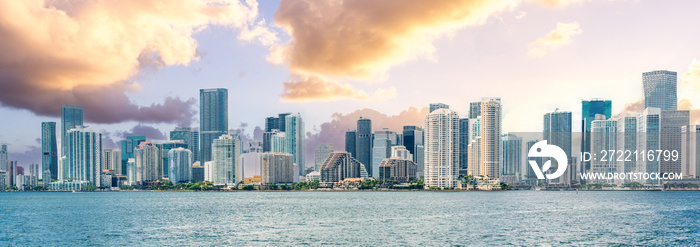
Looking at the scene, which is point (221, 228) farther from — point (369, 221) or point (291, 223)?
point (369, 221)

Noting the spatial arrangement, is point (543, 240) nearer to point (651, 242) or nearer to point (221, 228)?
point (651, 242)

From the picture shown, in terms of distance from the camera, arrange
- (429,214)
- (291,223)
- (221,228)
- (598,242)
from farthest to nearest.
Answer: (429,214) < (291,223) < (221,228) < (598,242)

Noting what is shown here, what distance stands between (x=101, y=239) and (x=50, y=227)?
28272mm

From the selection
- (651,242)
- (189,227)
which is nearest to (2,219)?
(189,227)

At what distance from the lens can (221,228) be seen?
101438 millimetres

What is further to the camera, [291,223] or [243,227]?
[291,223]

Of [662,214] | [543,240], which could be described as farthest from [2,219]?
[662,214]

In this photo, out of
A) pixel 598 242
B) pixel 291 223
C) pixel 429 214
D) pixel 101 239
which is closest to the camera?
pixel 598 242

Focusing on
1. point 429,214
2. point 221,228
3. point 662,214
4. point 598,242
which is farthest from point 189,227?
point 662,214

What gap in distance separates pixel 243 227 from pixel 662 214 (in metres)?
89.0

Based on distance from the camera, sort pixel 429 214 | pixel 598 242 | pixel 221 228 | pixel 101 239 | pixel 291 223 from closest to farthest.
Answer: pixel 598 242
pixel 101 239
pixel 221 228
pixel 291 223
pixel 429 214

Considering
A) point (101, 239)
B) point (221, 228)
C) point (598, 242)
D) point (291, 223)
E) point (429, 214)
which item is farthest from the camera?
point (429, 214)

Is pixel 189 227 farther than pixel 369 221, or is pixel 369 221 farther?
pixel 369 221

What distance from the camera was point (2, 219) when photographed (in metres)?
132
